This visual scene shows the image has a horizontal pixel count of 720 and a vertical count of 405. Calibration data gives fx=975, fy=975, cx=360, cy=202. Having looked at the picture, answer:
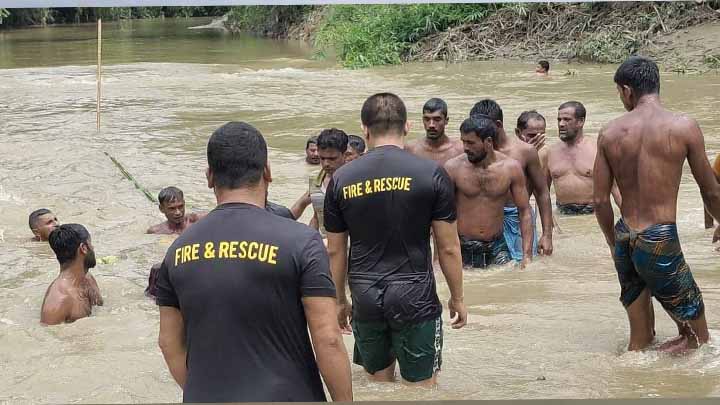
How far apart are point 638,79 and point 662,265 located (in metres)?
0.94

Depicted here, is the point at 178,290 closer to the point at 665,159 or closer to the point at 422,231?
the point at 422,231

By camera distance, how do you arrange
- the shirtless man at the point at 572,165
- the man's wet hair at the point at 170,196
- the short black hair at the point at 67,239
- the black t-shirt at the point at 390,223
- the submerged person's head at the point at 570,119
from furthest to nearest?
the shirtless man at the point at 572,165 < the submerged person's head at the point at 570,119 < the man's wet hair at the point at 170,196 < the short black hair at the point at 67,239 < the black t-shirt at the point at 390,223

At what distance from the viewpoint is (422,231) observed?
173 inches

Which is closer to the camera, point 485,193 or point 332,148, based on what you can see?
point 332,148

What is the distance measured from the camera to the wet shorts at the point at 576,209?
8.98m

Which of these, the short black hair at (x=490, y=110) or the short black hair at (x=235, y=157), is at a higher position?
the short black hair at (x=235, y=157)

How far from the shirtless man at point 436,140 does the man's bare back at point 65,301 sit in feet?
8.71

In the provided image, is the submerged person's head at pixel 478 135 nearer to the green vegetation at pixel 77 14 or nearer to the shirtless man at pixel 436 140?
the shirtless man at pixel 436 140

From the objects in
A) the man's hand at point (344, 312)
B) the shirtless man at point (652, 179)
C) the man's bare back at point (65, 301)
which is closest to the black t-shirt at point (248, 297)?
the man's hand at point (344, 312)

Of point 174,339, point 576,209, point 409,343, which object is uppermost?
point 174,339

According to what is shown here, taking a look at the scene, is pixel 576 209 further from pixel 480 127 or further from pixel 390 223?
pixel 390 223

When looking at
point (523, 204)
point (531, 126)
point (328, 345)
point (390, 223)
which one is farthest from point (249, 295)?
point (531, 126)

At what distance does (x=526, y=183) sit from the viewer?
23.7 ft

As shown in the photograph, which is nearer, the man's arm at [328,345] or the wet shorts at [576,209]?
the man's arm at [328,345]
